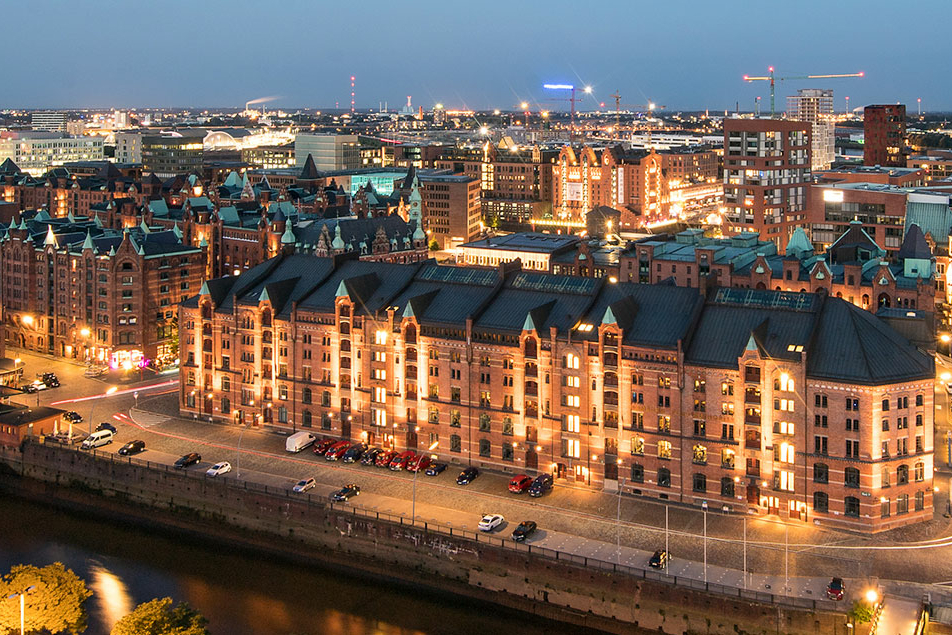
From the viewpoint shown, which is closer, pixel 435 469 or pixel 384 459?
pixel 435 469

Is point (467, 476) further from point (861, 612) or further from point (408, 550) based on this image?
point (861, 612)

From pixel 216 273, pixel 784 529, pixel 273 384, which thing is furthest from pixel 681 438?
pixel 216 273

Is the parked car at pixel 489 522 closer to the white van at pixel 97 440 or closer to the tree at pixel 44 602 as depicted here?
the tree at pixel 44 602

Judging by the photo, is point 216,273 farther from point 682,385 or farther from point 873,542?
point 873,542

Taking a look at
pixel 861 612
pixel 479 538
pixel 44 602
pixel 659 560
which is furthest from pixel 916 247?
pixel 44 602

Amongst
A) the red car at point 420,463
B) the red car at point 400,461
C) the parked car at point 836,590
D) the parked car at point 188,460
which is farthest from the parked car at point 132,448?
the parked car at point 836,590

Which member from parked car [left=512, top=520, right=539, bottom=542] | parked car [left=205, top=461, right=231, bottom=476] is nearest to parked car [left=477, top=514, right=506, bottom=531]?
parked car [left=512, top=520, right=539, bottom=542]

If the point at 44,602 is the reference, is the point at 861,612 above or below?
below
